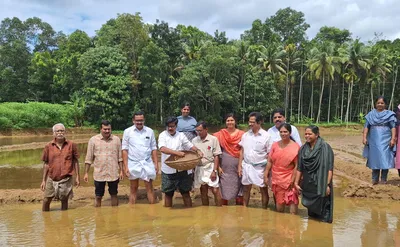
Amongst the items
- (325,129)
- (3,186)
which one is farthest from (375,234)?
(325,129)

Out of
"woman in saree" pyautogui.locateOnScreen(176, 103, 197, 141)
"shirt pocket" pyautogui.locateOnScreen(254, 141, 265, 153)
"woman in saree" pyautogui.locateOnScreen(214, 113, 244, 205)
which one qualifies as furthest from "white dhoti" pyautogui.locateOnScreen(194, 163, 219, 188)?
"woman in saree" pyautogui.locateOnScreen(176, 103, 197, 141)

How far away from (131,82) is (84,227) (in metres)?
26.0

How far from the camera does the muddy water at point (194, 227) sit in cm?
411

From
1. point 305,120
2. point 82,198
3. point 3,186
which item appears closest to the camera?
point 82,198

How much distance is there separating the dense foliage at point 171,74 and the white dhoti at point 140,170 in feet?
74.9

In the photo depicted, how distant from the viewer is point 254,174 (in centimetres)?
534

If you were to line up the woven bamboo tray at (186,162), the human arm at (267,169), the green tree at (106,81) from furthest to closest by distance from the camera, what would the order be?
the green tree at (106,81) < the woven bamboo tray at (186,162) < the human arm at (267,169)

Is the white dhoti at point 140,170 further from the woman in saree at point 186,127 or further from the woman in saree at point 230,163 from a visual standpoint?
the woman in saree at point 230,163

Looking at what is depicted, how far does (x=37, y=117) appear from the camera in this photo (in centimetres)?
2684

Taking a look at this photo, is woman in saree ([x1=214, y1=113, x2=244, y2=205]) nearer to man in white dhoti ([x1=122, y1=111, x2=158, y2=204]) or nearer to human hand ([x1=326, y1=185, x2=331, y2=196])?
man in white dhoti ([x1=122, y1=111, x2=158, y2=204])

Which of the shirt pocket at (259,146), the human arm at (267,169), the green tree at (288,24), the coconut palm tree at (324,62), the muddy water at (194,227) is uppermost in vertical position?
the green tree at (288,24)

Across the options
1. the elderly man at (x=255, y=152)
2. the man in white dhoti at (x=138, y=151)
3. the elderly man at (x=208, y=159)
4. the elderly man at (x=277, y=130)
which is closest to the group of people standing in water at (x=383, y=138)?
the elderly man at (x=277, y=130)

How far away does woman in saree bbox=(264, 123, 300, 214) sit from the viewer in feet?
16.2

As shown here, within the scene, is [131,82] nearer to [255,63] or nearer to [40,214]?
[255,63]
